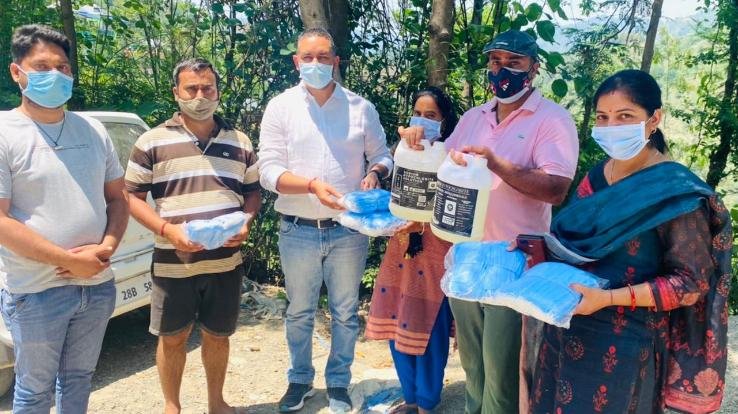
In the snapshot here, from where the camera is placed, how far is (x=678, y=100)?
9125 mm

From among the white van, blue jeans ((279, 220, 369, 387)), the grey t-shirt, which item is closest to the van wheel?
the white van

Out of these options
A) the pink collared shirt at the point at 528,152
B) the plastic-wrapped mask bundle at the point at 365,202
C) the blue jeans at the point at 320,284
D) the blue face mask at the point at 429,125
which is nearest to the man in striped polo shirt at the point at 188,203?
the blue jeans at the point at 320,284

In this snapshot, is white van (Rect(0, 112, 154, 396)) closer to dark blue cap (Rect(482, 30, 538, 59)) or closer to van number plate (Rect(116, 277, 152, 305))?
van number plate (Rect(116, 277, 152, 305))

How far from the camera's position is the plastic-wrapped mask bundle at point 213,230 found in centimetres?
270

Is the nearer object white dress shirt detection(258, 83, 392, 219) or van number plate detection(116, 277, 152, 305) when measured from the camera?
white dress shirt detection(258, 83, 392, 219)

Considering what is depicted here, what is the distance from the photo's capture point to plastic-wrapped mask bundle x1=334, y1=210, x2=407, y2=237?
8.75ft

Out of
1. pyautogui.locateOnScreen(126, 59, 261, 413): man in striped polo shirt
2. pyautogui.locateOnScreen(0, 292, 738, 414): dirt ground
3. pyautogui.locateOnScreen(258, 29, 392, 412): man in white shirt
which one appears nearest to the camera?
pyautogui.locateOnScreen(126, 59, 261, 413): man in striped polo shirt

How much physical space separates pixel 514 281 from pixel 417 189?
2.20 feet

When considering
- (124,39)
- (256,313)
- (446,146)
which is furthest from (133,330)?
(124,39)

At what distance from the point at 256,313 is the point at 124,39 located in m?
3.78

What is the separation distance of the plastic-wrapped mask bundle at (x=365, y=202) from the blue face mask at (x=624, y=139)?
1131 mm

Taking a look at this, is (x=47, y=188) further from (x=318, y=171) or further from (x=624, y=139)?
(x=624, y=139)

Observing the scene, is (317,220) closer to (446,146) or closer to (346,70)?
(446,146)

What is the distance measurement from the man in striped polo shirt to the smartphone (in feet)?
4.83
